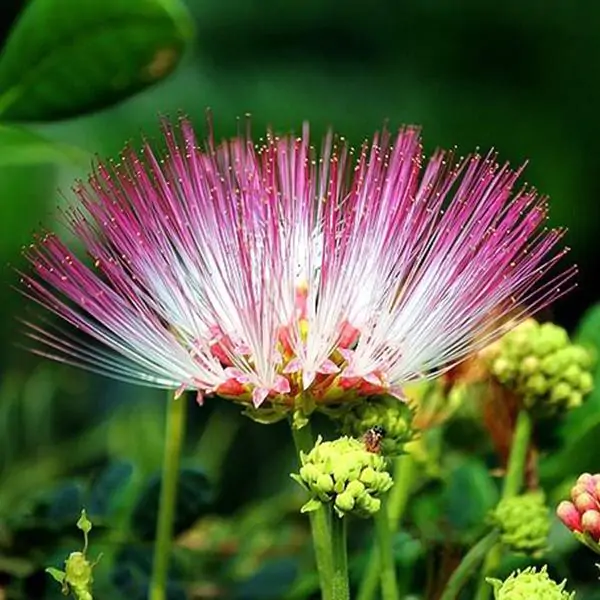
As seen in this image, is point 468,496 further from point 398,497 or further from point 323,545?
point 323,545

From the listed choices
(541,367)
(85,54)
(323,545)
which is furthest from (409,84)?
(323,545)

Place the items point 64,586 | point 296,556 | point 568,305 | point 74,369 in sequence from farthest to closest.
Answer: point 568,305, point 74,369, point 296,556, point 64,586

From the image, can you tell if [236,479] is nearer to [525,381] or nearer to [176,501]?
[176,501]

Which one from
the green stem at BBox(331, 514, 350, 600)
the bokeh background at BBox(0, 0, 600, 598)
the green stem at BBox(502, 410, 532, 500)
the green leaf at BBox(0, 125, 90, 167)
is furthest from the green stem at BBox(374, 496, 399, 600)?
the bokeh background at BBox(0, 0, 600, 598)

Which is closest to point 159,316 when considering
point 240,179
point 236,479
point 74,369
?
point 240,179

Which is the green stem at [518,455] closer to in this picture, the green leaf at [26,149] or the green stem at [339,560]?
the green stem at [339,560]

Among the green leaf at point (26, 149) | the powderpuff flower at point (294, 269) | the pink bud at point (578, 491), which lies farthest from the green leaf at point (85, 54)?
the pink bud at point (578, 491)
